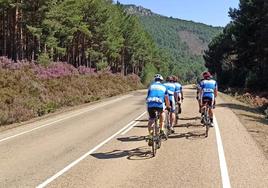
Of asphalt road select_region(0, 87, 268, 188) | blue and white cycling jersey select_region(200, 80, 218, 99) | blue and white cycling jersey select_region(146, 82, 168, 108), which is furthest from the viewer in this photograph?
blue and white cycling jersey select_region(200, 80, 218, 99)

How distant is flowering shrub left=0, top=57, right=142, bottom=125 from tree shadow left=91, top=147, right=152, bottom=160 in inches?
436

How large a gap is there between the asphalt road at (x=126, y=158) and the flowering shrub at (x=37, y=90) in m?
6.66

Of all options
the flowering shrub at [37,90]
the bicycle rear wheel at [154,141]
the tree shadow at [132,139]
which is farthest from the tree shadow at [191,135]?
the flowering shrub at [37,90]

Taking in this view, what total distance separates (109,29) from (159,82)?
209 feet

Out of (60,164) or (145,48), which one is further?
(145,48)

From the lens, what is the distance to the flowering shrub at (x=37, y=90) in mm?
26297

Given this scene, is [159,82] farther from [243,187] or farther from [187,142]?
[243,187]

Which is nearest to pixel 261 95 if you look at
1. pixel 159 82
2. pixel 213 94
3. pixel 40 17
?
pixel 40 17

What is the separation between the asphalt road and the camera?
10.1 m

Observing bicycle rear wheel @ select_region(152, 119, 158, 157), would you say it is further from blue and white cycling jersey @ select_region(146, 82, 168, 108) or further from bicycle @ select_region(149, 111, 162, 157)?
blue and white cycling jersey @ select_region(146, 82, 168, 108)

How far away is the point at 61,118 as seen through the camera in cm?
2469

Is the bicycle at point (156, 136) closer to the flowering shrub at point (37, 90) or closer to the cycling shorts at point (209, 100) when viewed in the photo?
the cycling shorts at point (209, 100)

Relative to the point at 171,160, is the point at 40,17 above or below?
above

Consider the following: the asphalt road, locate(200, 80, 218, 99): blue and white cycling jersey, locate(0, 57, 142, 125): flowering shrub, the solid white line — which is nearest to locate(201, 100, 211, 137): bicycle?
locate(200, 80, 218, 99): blue and white cycling jersey
